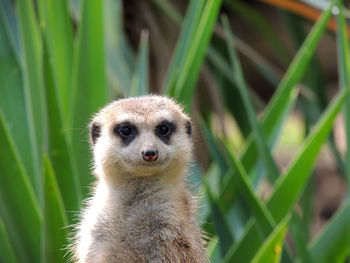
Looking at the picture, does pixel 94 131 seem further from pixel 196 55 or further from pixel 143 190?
pixel 196 55

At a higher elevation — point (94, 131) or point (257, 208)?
point (94, 131)

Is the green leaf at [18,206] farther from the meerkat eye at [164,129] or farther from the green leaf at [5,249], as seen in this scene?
the meerkat eye at [164,129]

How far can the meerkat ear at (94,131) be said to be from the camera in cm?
200

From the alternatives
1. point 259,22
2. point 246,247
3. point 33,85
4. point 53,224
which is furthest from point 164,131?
point 259,22

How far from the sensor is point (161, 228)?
1.75 meters

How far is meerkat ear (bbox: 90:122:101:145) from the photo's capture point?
2.00 m

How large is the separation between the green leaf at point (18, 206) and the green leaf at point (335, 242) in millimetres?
749

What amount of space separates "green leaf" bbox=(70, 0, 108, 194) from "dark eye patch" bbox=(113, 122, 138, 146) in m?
0.35

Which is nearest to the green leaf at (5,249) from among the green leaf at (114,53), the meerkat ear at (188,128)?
the meerkat ear at (188,128)

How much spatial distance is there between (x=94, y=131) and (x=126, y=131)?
15cm

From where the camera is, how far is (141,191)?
5.97 feet

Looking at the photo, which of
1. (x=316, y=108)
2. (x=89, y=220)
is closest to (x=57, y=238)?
(x=89, y=220)

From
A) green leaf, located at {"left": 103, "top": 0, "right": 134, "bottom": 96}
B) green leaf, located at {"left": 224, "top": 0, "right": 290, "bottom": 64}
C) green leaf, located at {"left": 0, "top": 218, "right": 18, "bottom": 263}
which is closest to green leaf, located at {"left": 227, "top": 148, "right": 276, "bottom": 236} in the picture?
green leaf, located at {"left": 0, "top": 218, "right": 18, "bottom": 263}

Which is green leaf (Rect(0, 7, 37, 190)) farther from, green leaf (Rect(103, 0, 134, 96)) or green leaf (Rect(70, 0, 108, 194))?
green leaf (Rect(103, 0, 134, 96))
